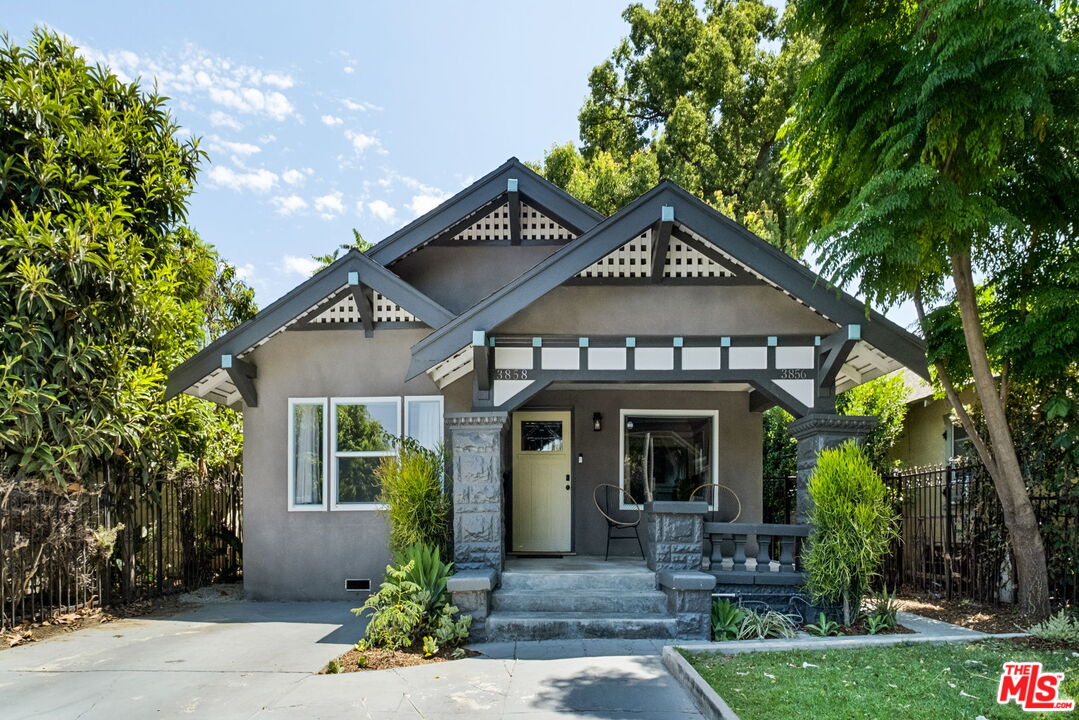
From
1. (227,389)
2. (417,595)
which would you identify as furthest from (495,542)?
(227,389)

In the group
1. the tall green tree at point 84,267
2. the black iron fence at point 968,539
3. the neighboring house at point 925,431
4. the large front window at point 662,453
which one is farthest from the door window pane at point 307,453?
the neighboring house at point 925,431

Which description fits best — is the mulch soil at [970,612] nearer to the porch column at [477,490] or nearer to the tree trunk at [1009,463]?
the tree trunk at [1009,463]

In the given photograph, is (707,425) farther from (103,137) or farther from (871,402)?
(103,137)

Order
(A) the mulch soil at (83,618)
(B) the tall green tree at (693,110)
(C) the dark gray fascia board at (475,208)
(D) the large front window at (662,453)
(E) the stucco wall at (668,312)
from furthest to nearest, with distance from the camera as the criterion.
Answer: (B) the tall green tree at (693,110) < (D) the large front window at (662,453) < (C) the dark gray fascia board at (475,208) < (E) the stucco wall at (668,312) < (A) the mulch soil at (83,618)

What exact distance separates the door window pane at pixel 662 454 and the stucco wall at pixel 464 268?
2.75 metres

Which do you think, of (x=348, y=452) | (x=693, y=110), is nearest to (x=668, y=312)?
(x=348, y=452)

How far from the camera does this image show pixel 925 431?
1367cm

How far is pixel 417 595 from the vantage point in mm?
6840

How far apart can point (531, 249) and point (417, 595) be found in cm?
528

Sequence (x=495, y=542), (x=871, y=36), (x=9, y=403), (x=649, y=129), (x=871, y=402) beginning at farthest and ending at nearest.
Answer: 1. (x=649, y=129)
2. (x=871, y=402)
3. (x=495, y=542)
4. (x=9, y=403)
5. (x=871, y=36)

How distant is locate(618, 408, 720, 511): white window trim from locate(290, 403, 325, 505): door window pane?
412cm

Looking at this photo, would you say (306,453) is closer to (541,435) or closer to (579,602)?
(541,435)

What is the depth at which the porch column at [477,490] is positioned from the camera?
25.4 ft

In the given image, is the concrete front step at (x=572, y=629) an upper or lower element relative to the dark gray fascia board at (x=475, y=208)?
lower
